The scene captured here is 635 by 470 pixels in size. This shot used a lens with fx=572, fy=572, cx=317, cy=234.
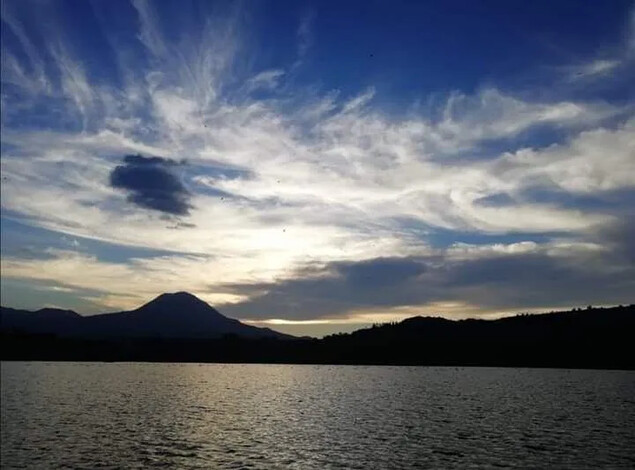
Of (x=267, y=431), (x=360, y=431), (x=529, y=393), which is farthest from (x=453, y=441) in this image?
(x=529, y=393)

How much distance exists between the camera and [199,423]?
100000 millimetres

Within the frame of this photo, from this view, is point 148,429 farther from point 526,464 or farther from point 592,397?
point 592,397

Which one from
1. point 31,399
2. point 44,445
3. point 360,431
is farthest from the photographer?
point 31,399

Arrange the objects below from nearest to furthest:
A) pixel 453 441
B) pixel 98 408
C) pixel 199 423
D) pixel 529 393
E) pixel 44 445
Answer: pixel 44 445
pixel 453 441
pixel 199 423
pixel 98 408
pixel 529 393

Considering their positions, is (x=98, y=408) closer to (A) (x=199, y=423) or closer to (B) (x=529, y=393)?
(A) (x=199, y=423)

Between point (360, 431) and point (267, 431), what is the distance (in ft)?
48.1

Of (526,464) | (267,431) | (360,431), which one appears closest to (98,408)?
(267,431)

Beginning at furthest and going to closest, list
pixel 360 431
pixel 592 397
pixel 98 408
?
1. pixel 592 397
2. pixel 98 408
3. pixel 360 431

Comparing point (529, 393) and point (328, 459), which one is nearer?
point (328, 459)

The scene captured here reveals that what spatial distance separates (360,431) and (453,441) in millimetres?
16956

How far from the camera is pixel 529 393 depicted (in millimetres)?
170625

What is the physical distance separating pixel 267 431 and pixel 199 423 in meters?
16.2

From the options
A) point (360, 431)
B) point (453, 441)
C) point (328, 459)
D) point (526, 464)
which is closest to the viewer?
point (526, 464)

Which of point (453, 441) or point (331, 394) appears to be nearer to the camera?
point (453, 441)
